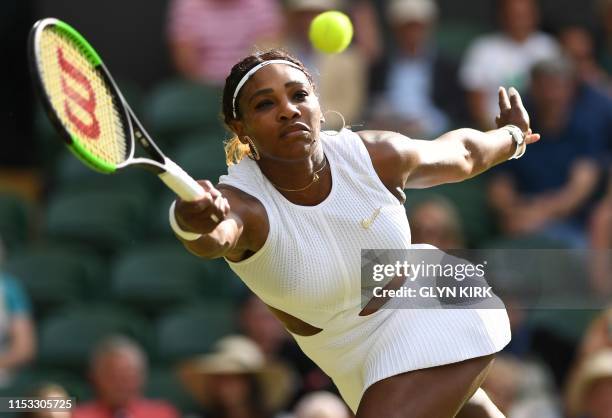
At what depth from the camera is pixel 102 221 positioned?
859 cm

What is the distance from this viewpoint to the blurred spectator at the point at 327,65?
8.55 metres

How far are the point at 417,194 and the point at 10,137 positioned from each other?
3.36m

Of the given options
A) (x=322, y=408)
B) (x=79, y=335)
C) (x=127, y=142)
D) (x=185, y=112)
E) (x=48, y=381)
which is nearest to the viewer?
(x=127, y=142)

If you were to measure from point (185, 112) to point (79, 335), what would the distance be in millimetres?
1835

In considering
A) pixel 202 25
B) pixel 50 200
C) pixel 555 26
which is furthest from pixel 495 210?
pixel 50 200

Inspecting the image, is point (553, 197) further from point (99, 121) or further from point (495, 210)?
point (99, 121)

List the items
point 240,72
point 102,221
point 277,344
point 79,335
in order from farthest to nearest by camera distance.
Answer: point 102,221 < point 79,335 < point 277,344 < point 240,72

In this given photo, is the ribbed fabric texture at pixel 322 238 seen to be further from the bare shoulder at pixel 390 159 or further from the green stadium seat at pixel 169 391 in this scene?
the green stadium seat at pixel 169 391

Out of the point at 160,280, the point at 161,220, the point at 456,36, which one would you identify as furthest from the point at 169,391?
the point at 456,36

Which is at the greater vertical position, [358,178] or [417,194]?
[417,194]

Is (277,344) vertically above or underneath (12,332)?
underneath

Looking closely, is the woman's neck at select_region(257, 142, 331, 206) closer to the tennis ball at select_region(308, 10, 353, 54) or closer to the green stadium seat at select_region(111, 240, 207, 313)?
the tennis ball at select_region(308, 10, 353, 54)

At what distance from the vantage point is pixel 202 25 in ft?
30.3

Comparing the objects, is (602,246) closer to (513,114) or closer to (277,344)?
(277,344)
